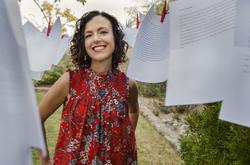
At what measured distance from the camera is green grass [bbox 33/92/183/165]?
4.21m

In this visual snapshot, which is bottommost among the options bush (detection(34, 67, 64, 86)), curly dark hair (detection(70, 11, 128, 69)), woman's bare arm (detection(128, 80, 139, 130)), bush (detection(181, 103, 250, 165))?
bush (detection(34, 67, 64, 86))

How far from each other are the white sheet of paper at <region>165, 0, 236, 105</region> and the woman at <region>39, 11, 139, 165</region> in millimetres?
600

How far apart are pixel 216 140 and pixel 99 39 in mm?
888

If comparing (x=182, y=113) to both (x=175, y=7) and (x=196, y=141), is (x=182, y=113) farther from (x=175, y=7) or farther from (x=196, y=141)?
(x=175, y=7)

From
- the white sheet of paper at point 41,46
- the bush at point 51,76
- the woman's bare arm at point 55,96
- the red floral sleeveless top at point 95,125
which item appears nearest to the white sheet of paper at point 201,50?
the red floral sleeveless top at point 95,125

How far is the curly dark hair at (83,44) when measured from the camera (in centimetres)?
159

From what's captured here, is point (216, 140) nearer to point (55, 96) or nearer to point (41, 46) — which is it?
point (55, 96)

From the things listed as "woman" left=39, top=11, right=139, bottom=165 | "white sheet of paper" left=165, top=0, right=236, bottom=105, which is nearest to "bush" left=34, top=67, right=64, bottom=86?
"woman" left=39, top=11, right=139, bottom=165

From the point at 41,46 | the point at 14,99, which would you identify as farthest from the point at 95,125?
the point at 41,46

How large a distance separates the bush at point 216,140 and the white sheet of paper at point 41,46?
105 centimetres

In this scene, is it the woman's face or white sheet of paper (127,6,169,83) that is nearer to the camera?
white sheet of paper (127,6,169,83)

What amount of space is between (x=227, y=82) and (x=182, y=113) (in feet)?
20.5

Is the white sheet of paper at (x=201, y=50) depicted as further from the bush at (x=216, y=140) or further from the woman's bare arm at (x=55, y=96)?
the bush at (x=216, y=140)

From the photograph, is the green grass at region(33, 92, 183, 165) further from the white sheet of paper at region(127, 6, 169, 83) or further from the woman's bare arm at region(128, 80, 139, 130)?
the white sheet of paper at region(127, 6, 169, 83)
